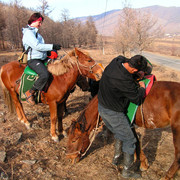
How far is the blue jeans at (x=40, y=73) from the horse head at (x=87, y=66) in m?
0.80

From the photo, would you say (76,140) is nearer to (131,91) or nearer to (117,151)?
(117,151)

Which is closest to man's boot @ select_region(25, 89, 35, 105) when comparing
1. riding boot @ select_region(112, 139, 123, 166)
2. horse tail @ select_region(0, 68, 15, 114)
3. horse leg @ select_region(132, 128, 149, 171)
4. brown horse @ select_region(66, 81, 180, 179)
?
horse tail @ select_region(0, 68, 15, 114)

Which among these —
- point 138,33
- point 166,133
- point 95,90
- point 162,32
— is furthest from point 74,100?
A: point 162,32

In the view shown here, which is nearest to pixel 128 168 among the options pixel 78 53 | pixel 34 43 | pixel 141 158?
pixel 141 158

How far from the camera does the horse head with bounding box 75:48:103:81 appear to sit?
3.78 meters

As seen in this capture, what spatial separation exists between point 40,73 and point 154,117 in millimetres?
2597

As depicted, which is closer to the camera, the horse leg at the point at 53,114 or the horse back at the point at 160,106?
the horse back at the point at 160,106

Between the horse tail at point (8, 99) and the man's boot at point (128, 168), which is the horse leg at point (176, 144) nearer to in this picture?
the man's boot at point (128, 168)

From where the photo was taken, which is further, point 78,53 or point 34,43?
point 78,53

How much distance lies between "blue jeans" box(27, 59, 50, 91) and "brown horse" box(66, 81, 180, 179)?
1.26 meters

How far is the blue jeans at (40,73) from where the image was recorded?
3609mm

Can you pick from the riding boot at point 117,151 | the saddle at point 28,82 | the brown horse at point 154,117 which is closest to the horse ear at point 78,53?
the saddle at point 28,82

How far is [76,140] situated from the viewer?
2.99 m

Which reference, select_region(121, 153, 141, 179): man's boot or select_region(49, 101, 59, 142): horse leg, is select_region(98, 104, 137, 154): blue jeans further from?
select_region(49, 101, 59, 142): horse leg
